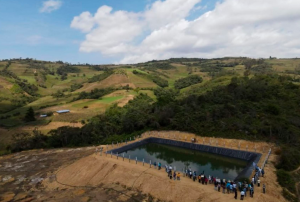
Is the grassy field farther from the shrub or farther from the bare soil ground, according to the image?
the shrub

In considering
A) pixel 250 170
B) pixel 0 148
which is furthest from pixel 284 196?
pixel 0 148

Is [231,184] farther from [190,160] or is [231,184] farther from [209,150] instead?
[209,150]

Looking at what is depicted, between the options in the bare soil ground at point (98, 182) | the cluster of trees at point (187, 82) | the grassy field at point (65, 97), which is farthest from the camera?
the cluster of trees at point (187, 82)

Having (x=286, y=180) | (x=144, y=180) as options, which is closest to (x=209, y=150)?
(x=286, y=180)

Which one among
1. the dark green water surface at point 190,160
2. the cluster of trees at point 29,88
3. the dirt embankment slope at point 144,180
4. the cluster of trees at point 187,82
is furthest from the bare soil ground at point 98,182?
the cluster of trees at point 29,88

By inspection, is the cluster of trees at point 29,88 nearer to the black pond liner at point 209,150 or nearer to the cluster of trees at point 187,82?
the cluster of trees at point 187,82

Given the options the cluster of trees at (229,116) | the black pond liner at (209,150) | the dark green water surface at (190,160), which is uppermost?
the cluster of trees at (229,116)
